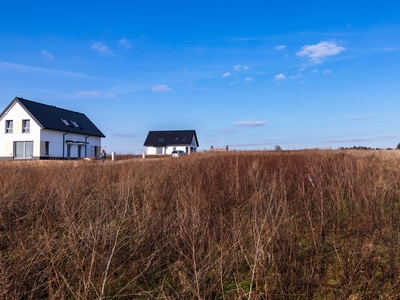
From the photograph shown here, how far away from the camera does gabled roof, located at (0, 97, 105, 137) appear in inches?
1086

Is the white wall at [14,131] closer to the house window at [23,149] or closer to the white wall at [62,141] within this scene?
the house window at [23,149]

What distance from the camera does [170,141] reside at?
4953 centimetres

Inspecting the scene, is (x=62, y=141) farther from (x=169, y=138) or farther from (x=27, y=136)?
(x=169, y=138)

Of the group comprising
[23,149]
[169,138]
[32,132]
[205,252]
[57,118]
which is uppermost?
[57,118]

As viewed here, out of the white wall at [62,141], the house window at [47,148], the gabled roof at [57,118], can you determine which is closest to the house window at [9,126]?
the gabled roof at [57,118]

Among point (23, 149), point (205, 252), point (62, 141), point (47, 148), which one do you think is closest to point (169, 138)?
point (62, 141)

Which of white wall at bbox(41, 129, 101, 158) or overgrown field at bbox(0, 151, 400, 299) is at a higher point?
white wall at bbox(41, 129, 101, 158)

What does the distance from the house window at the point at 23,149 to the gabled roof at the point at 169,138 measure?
23.5 m

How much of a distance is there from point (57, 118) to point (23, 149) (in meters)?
4.32

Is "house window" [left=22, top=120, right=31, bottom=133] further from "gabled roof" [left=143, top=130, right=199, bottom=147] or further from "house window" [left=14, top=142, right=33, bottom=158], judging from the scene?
"gabled roof" [left=143, top=130, right=199, bottom=147]

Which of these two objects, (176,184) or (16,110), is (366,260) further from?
(16,110)

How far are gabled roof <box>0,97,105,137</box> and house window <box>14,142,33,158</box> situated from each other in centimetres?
240

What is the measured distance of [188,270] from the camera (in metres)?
3.46

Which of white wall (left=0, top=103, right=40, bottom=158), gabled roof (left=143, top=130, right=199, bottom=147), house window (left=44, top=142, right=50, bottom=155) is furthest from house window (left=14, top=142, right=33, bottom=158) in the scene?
gabled roof (left=143, top=130, right=199, bottom=147)
